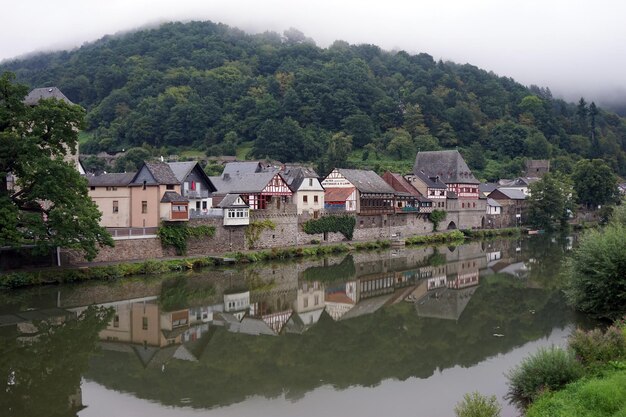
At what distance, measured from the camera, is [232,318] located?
23.4 meters

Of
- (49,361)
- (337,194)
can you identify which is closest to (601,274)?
(49,361)

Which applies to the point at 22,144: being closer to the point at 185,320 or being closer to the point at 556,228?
the point at 185,320

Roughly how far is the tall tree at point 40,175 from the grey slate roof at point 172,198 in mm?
8120

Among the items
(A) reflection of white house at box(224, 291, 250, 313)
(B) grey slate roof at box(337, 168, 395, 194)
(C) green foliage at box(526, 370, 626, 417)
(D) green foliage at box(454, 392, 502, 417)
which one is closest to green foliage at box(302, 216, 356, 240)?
(B) grey slate roof at box(337, 168, 395, 194)

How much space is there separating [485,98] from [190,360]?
384 ft

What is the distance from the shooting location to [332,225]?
48750mm

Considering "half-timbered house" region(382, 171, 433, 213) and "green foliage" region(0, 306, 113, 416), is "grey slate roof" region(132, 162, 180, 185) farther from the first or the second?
"half-timbered house" region(382, 171, 433, 213)

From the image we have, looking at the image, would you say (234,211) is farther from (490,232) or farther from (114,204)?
(490,232)

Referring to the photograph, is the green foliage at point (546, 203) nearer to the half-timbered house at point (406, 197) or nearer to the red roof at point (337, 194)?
the half-timbered house at point (406, 197)

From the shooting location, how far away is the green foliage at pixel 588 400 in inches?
431

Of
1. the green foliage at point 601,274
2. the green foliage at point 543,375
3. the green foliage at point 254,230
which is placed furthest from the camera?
the green foliage at point 254,230

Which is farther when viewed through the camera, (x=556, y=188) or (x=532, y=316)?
(x=556, y=188)

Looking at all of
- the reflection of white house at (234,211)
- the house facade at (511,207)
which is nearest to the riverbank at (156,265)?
the reflection of white house at (234,211)

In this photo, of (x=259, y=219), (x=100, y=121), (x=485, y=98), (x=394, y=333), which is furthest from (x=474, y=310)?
(x=485, y=98)
